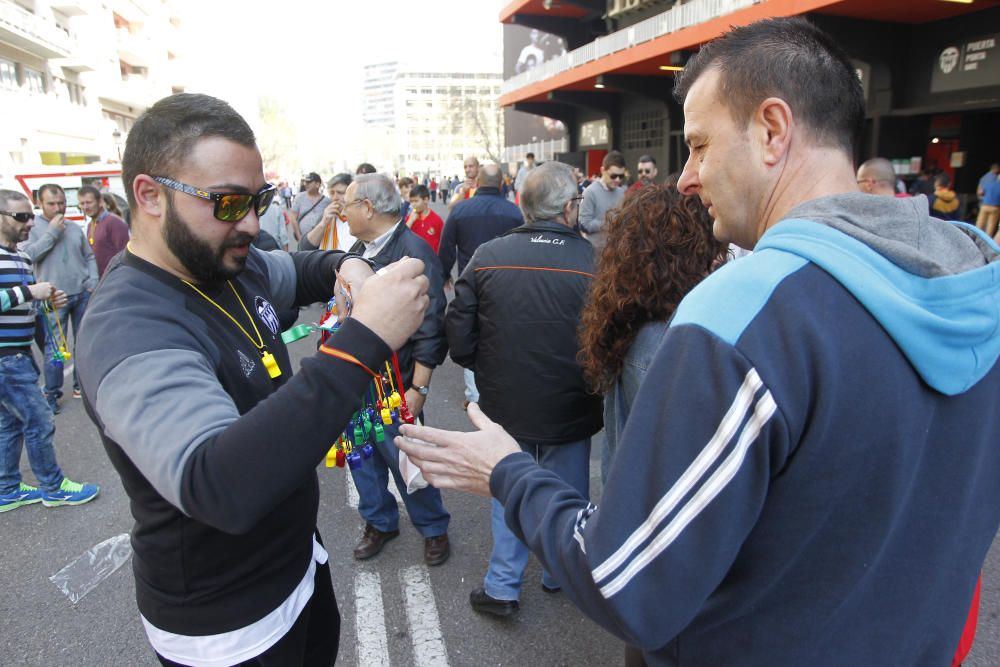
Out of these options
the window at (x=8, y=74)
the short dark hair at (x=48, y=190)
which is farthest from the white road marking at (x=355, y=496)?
the window at (x=8, y=74)

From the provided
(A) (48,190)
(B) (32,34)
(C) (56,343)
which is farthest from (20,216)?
(B) (32,34)

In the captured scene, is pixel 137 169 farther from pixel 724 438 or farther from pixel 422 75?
pixel 422 75

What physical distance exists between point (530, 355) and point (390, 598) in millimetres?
1484

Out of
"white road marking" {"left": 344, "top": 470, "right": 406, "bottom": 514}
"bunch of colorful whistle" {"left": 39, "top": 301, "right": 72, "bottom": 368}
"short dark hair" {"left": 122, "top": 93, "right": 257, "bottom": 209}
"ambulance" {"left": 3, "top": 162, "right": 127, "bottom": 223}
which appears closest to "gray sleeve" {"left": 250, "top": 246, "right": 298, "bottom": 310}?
"short dark hair" {"left": 122, "top": 93, "right": 257, "bottom": 209}

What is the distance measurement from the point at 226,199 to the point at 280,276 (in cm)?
67

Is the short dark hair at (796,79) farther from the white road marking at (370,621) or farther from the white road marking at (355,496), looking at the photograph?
the white road marking at (355,496)

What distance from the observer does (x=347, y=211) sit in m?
3.60

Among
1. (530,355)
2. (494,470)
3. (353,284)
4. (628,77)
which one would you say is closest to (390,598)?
(530,355)

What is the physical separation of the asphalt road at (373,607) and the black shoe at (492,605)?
4 cm

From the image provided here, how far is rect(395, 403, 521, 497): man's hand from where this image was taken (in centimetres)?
125

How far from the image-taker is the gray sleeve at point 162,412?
3.70ft

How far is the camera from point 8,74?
26.0 meters

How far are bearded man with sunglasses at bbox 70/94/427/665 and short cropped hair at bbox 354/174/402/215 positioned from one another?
181 centimetres

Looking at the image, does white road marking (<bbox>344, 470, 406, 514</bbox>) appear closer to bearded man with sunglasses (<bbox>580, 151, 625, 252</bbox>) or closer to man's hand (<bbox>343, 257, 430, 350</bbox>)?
man's hand (<bbox>343, 257, 430, 350</bbox>)
